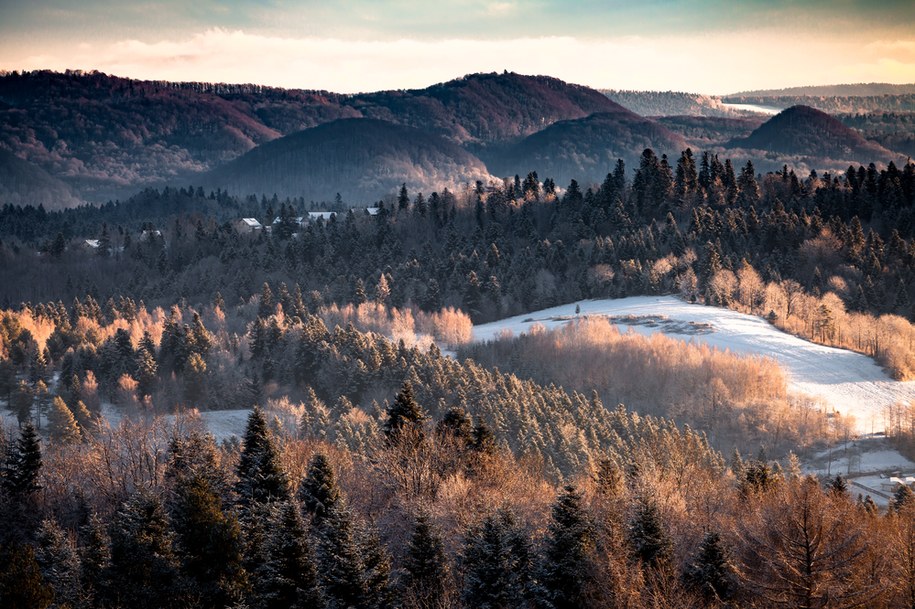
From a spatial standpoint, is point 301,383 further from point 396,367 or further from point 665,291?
point 665,291

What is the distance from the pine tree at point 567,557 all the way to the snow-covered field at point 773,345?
7545 cm

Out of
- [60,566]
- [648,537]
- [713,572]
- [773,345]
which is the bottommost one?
[773,345]

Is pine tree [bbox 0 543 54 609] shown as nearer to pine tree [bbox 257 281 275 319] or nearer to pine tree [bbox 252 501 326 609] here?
pine tree [bbox 252 501 326 609]

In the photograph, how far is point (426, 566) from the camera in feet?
116

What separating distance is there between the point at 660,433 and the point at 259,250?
126387mm

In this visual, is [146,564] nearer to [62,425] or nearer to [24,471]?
[24,471]

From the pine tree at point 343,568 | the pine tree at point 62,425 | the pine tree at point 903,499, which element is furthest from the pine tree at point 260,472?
the pine tree at point 62,425

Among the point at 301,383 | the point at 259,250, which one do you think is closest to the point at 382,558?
the point at 301,383

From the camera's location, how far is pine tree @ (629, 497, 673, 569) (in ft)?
114

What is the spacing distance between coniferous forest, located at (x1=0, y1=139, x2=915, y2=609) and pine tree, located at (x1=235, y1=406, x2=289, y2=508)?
0.13 meters

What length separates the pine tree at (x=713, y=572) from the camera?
1302 inches

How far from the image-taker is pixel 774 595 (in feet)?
92.1

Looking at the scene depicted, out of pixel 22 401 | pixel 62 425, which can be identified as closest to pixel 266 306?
pixel 22 401

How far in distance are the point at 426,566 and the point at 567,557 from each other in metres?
5.78
